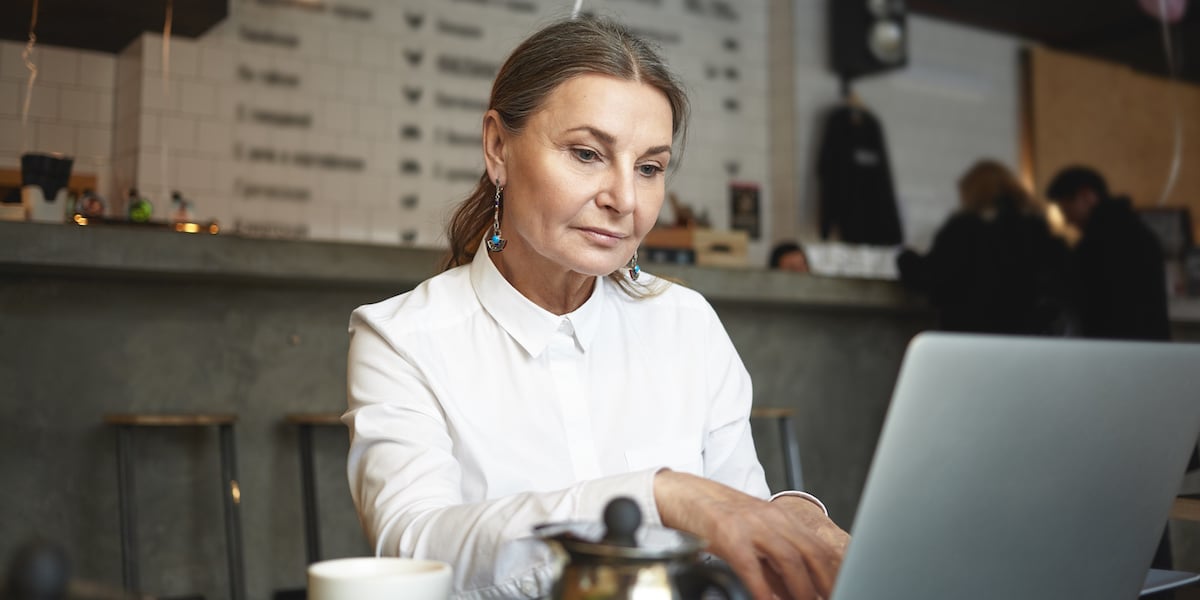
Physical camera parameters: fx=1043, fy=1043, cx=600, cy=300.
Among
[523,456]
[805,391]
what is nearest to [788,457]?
[805,391]

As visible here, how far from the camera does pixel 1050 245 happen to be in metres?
3.57

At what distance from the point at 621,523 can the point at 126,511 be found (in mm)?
2341

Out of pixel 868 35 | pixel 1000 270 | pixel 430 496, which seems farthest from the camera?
pixel 868 35

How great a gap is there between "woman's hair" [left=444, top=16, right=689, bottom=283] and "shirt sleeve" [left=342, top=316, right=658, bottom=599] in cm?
33

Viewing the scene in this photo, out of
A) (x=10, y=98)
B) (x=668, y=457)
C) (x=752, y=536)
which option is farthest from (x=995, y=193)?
(x=10, y=98)

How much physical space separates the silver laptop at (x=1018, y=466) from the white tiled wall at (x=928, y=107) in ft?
17.4

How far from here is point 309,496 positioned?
2848mm

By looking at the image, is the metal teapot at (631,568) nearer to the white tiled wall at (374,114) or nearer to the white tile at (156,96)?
the white tiled wall at (374,114)

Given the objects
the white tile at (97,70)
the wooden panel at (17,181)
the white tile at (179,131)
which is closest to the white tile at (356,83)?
the white tile at (179,131)

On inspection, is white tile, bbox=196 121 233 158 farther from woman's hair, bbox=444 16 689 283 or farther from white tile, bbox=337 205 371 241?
woman's hair, bbox=444 16 689 283

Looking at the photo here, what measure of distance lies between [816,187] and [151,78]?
3629 mm

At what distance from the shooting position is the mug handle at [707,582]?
562 mm

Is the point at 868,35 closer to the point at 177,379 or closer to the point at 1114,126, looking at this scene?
the point at 1114,126

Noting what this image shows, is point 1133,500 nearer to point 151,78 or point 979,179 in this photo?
point 979,179
